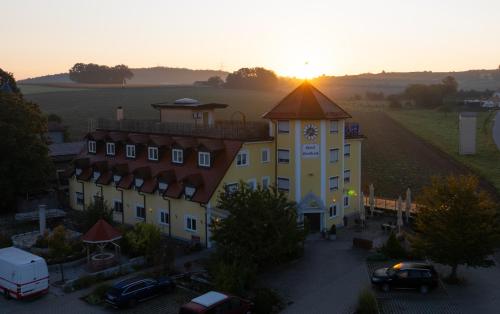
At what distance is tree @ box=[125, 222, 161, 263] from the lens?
102ft

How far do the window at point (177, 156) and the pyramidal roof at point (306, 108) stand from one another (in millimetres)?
6530

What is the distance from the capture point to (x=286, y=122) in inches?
1500

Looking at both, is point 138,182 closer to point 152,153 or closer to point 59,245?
point 152,153

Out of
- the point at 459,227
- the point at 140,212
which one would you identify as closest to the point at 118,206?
the point at 140,212

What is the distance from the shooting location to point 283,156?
38656 mm

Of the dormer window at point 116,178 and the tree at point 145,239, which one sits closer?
the tree at point 145,239

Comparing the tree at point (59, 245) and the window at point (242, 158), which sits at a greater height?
the window at point (242, 158)

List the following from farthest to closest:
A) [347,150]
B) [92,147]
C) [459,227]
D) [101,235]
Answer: [92,147] → [347,150] → [101,235] → [459,227]

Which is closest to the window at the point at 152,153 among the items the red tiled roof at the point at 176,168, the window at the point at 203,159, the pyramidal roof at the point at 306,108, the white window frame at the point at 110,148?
the red tiled roof at the point at 176,168

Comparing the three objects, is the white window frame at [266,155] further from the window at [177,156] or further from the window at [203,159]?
the window at [177,156]

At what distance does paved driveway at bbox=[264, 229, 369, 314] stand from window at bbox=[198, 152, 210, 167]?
28.7ft

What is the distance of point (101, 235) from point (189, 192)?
7100 mm

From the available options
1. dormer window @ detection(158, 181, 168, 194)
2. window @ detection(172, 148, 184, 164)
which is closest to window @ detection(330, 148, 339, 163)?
window @ detection(172, 148, 184, 164)

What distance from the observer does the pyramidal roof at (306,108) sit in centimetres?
3738
